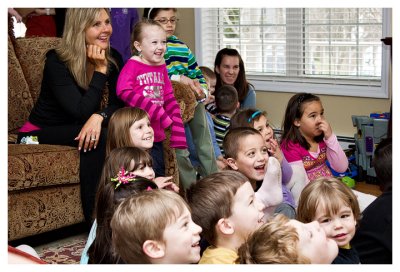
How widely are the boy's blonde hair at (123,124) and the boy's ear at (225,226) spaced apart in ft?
3.43

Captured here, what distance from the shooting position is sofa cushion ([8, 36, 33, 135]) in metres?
3.65

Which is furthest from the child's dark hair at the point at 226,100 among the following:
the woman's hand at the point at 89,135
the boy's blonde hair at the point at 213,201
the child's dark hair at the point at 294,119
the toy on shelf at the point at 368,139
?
the boy's blonde hair at the point at 213,201

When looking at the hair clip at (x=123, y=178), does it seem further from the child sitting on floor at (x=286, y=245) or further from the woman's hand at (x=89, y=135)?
the woman's hand at (x=89, y=135)

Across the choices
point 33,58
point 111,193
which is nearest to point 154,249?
point 111,193

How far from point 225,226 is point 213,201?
8 cm

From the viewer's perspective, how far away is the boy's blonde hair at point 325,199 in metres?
2.22

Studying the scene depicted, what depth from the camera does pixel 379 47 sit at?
5.20 m

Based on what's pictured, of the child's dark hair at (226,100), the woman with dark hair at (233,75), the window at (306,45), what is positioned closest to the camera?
the child's dark hair at (226,100)

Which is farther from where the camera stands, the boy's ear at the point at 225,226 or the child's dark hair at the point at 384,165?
the child's dark hair at the point at 384,165

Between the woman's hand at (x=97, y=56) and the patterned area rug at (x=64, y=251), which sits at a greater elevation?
the woman's hand at (x=97, y=56)

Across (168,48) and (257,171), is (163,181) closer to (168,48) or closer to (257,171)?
(257,171)

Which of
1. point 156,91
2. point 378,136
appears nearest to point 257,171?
point 156,91

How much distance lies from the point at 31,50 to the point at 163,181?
1.49 meters

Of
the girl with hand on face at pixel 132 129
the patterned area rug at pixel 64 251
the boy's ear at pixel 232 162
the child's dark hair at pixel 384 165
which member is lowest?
the patterned area rug at pixel 64 251
